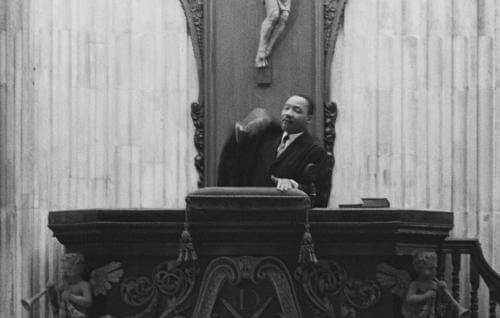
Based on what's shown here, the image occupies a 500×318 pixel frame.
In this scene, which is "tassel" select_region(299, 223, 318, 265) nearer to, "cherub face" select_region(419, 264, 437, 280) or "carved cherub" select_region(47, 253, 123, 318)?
"cherub face" select_region(419, 264, 437, 280)

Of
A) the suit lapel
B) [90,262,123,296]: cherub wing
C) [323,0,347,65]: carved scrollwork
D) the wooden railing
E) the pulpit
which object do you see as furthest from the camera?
[323,0,347,65]: carved scrollwork

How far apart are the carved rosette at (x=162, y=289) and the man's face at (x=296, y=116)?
139cm

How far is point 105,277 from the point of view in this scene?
13.7 metres

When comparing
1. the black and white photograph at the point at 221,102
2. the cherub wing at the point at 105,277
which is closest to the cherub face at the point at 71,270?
the cherub wing at the point at 105,277

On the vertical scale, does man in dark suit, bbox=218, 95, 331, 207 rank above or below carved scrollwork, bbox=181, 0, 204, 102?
below

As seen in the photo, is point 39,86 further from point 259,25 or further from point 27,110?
point 259,25

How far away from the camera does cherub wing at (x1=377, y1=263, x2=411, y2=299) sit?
13539 millimetres

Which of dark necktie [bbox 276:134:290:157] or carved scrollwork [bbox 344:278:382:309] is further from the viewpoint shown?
dark necktie [bbox 276:134:290:157]

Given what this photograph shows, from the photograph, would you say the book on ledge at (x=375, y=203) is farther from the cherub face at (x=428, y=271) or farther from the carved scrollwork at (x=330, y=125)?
the carved scrollwork at (x=330, y=125)

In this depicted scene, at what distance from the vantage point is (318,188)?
1397 cm

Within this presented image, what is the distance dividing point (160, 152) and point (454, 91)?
8.22 feet

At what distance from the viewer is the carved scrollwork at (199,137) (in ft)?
51.8

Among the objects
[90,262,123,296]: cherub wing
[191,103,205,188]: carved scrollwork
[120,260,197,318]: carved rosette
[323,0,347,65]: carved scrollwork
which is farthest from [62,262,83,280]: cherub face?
[323,0,347,65]: carved scrollwork

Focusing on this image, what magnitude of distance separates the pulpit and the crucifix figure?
2.67 meters
